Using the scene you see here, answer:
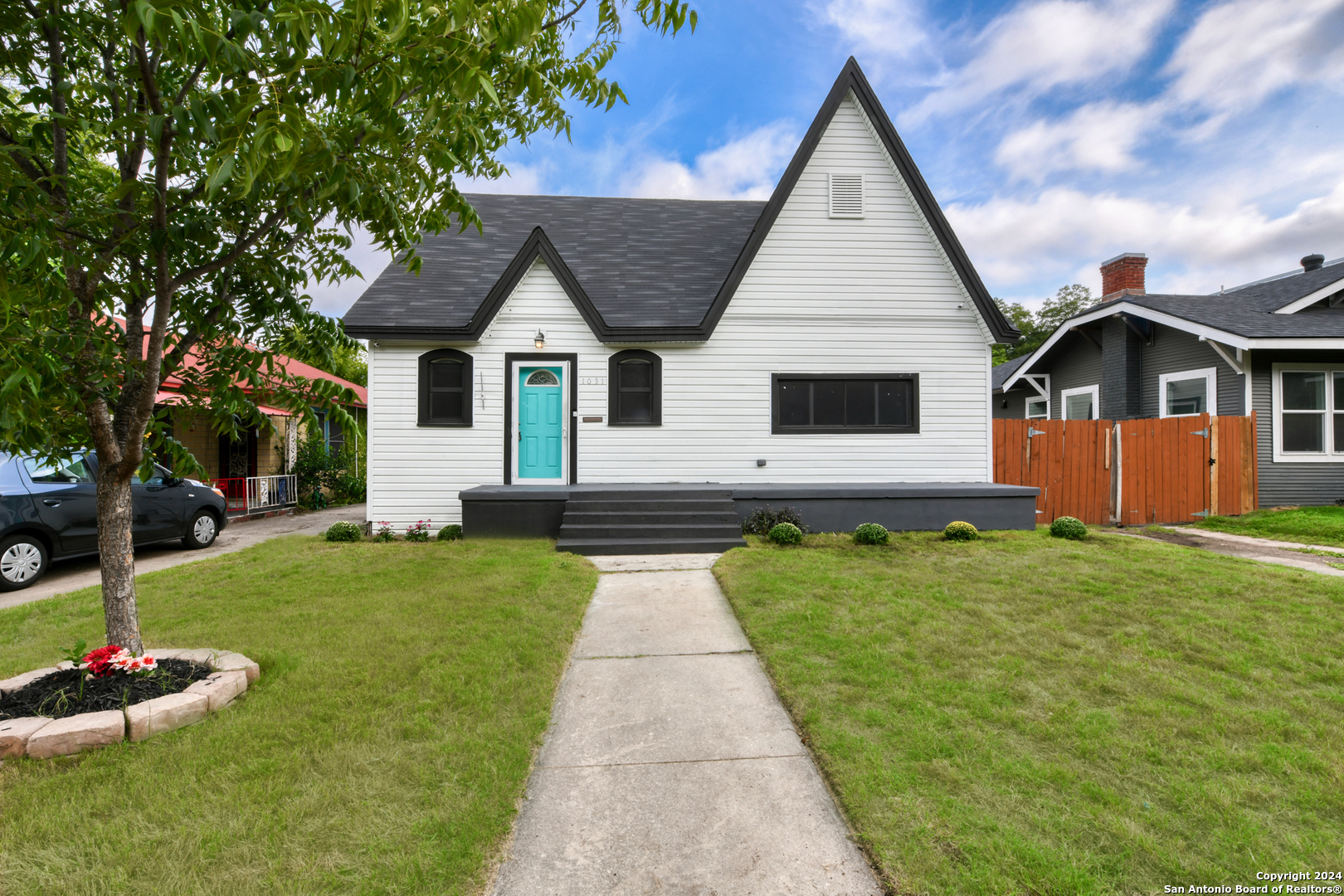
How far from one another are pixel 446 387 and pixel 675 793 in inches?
344

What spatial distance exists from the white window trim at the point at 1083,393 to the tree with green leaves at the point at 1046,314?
27.9m

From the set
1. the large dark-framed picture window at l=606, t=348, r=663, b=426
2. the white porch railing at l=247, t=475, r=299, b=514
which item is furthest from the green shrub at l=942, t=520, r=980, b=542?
the white porch railing at l=247, t=475, r=299, b=514

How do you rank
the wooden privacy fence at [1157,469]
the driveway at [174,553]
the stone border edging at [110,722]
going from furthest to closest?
the wooden privacy fence at [1157,469] → the driveway at [174,553] → the stone border edging at [110,722]

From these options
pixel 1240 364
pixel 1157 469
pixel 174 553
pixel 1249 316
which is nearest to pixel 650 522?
pixel 174 553

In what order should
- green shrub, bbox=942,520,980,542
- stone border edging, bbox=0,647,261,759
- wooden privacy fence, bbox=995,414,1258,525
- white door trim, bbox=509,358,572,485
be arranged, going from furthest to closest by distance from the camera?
wooden privacy fence, bbox=995,414,1258,525 < white door trim, bbox=509,358,572,485 < green shrub, bbox=942,520,980,542 < stone border edging, bbox=0,647,261,759

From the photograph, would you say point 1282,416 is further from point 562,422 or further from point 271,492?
point 271,492

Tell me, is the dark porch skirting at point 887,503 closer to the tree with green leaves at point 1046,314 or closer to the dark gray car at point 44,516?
the dark gray car at point 44,516

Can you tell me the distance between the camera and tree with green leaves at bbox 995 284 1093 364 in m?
43.0

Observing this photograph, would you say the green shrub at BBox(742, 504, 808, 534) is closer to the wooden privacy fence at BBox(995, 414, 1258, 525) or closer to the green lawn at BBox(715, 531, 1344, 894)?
the green lawn at BBox(715, 531, 1344, 894)

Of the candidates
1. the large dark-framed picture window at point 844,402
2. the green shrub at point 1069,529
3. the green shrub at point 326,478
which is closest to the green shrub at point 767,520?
the large dark-framed picture window at point 844,402

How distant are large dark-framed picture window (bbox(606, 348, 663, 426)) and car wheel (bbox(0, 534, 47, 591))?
7726 mm

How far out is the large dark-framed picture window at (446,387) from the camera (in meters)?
9.92

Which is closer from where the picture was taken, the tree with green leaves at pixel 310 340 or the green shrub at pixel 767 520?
the tree with green leaves at pixel 310 340

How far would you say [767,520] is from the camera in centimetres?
930
